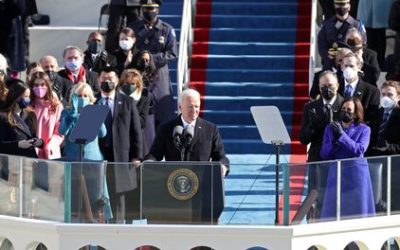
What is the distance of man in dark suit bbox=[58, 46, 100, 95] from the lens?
2756cm

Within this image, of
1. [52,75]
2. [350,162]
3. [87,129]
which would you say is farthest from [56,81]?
[350,162]

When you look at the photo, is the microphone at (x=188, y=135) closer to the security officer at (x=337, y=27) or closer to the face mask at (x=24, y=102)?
the face mask at (x=24, y=102)

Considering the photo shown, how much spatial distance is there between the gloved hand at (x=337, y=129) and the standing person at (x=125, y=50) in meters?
4.23

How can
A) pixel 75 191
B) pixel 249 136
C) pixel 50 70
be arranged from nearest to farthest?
pixel 75 191 → pixel 50 70 → pixel 249 136

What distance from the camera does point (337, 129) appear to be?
81.0 feet

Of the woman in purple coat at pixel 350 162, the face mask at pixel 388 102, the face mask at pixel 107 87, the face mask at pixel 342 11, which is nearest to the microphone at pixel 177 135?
the face mask at pixel 107 87

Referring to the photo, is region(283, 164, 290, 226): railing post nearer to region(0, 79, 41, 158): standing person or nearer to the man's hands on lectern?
the man's hands on lectern

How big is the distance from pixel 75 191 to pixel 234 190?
1723mm

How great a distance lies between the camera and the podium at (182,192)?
77.9 ft

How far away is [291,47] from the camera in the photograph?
103ft

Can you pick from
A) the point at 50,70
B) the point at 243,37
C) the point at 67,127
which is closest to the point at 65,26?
the point at 243,37

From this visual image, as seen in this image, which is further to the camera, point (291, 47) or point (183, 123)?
point (291, 47)

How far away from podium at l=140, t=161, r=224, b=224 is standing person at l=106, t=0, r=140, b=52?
6.94m

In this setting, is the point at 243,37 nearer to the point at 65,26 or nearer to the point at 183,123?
the point at 65,26
